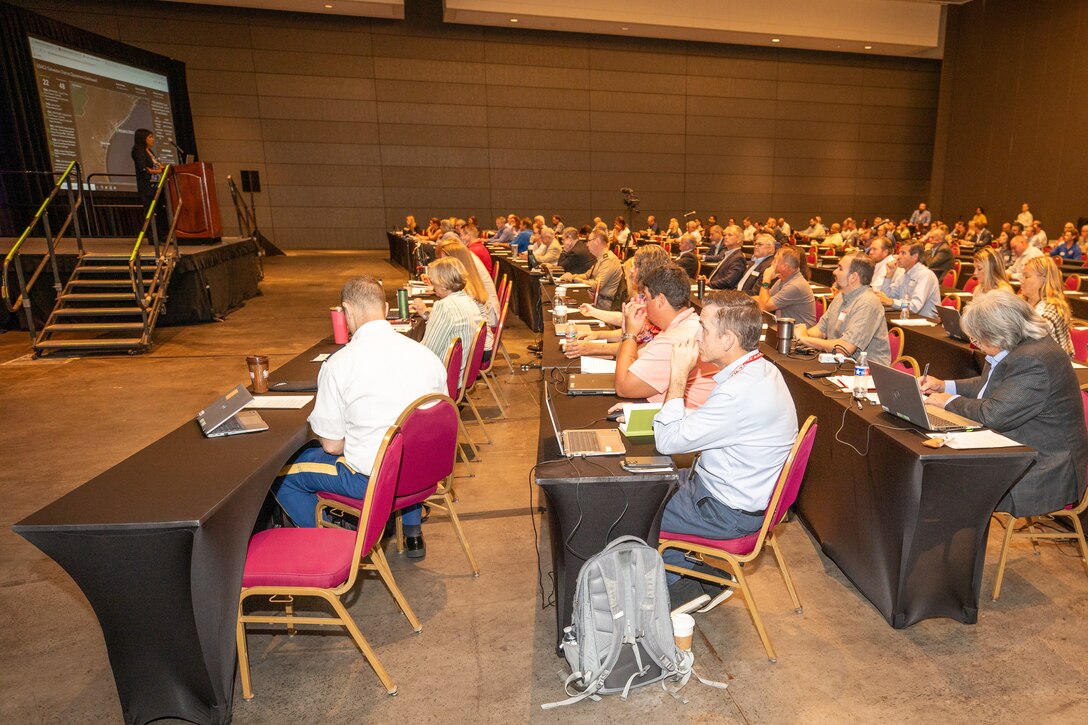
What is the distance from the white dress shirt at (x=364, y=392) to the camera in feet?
8.20

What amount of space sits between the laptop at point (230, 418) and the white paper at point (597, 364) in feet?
5.28

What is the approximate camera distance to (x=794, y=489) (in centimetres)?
232

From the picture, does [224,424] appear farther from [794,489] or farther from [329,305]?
[329,305]

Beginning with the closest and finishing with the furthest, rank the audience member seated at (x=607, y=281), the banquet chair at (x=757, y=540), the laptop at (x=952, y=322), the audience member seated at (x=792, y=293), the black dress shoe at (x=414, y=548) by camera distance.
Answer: the banquet chair at (x=757, y=540), the black dress shoe at (x=414, y=548), the laptop at (x=952, y=322), the audience member seated at (x=792, y=293), the audience member seated at (x=607, y=281)

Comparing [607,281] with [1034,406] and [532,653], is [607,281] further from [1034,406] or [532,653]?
[532,653]

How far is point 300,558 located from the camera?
217 centimetres

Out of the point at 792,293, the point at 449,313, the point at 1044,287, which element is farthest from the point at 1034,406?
the point at 449,313

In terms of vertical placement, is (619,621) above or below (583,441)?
below

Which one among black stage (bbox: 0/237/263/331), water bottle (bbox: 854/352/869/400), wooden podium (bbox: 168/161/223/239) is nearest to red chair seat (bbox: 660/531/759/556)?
water bottle (bbox: 854/352/869/400)

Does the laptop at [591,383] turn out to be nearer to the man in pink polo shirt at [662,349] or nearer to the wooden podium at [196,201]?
the man in pink polo shirt at [662,349]

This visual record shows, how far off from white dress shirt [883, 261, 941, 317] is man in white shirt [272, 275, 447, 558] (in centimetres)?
496

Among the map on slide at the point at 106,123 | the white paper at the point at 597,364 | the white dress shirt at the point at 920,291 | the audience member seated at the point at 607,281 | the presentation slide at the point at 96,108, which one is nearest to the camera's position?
the white paper at the point at 597,364

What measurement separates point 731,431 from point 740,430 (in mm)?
37

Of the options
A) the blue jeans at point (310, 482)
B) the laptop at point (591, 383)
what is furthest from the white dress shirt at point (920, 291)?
the blue jeans at point (310, 482)
